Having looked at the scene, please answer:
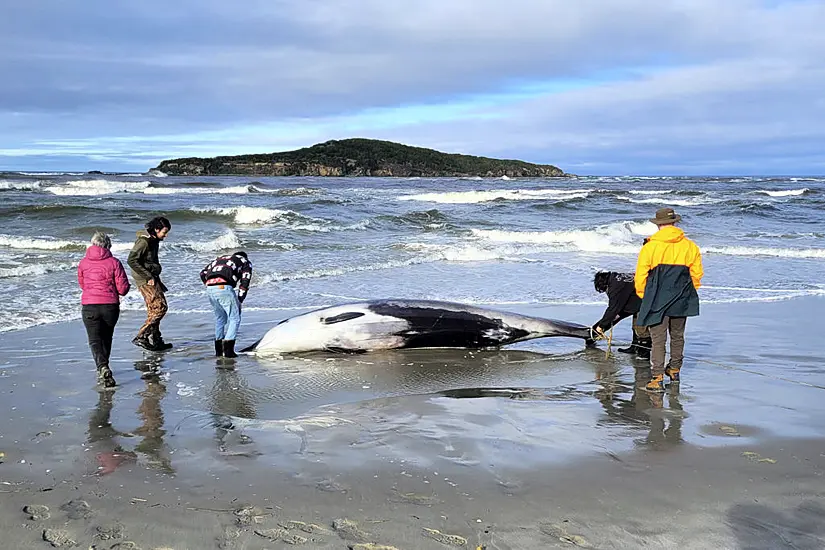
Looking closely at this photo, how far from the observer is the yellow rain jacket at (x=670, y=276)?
711 centimetres

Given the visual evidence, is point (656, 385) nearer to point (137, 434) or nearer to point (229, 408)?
point (229, 408)

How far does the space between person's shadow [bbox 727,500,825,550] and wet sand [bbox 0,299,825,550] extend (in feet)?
0.05

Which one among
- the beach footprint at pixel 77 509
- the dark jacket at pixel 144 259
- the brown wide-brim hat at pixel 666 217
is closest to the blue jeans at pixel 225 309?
the dark jacket at pixel 144 259

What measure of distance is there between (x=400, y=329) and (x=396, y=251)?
456 inches

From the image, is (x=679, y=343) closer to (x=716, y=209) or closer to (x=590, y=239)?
(x=590, y=239)

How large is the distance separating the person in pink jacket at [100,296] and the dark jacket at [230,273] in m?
1.17

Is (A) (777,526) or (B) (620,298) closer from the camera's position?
(A) (777,526)

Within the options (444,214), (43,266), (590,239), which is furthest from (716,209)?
(43,266)

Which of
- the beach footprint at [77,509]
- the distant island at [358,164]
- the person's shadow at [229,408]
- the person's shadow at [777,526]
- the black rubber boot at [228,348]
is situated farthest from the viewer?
the distant island at [358,164]

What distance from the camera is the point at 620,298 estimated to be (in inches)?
340

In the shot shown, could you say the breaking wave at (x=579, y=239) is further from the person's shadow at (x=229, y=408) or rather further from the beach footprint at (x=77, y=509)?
the beach footprint at (x=77, y=509)

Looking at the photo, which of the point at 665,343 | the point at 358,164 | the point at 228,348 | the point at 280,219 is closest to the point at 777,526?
the point at 665,343

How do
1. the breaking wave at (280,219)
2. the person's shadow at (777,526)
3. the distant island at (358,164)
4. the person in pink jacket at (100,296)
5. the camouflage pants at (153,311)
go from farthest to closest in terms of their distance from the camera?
the distant island at (358,164) → the breaking wave at (280,219) → the camouflage pants at (153,311) → the person in pink jacket at (100,296) → the person's shadow at (777,526)

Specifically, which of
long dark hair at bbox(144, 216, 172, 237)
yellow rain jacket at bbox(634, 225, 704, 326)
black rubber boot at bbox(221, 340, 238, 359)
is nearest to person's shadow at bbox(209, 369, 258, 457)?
black rubber boot at bbox(221, 340, 238, 359)
